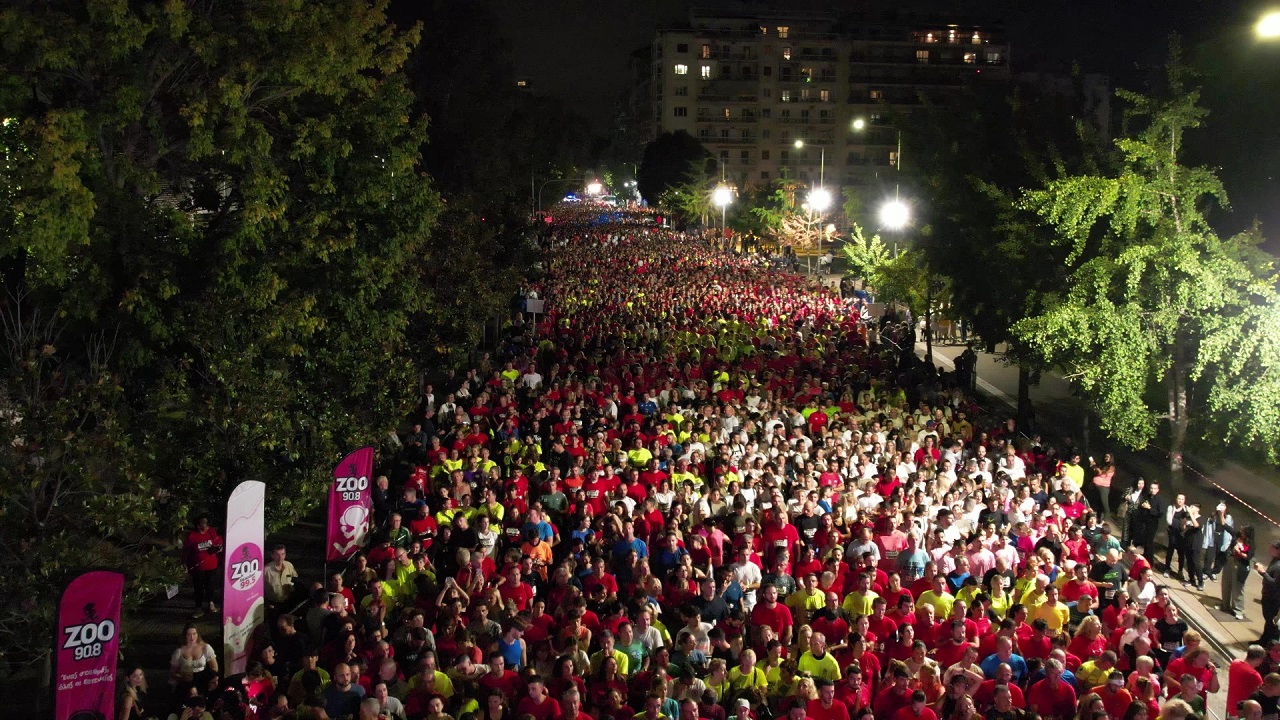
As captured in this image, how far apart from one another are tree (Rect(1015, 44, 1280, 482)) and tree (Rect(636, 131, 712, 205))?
89292mm

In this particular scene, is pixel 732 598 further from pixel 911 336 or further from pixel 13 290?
pixel 911 336

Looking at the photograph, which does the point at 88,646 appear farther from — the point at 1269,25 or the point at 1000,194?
the point at 1000,194

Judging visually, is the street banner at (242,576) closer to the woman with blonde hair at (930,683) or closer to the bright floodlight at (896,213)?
the woman with blonde hair at (930,683)

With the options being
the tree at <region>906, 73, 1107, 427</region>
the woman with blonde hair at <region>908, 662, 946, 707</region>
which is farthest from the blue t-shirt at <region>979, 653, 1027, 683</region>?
the tree at <region>906, 73, 1107, 427</region>

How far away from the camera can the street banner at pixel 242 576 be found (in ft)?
32.8

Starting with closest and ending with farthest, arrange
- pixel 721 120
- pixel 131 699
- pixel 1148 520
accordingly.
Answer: pixel 131 699, pixel 1148 520, pixel 721 120

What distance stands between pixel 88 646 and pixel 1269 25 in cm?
1008

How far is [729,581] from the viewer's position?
1058cm

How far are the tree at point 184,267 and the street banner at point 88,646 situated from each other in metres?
0.85

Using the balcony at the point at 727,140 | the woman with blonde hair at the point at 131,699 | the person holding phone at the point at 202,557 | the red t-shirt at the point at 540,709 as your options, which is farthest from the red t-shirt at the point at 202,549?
the balcony at the point at 727,140

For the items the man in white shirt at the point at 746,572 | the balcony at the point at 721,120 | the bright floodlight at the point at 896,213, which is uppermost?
the balcony at the point at 721,120

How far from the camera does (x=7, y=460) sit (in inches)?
360

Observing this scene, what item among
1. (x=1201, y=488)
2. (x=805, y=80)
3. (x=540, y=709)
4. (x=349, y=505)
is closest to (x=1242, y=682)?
(x=540, y=709)

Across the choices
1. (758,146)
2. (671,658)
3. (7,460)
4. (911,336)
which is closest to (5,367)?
(7,460)
